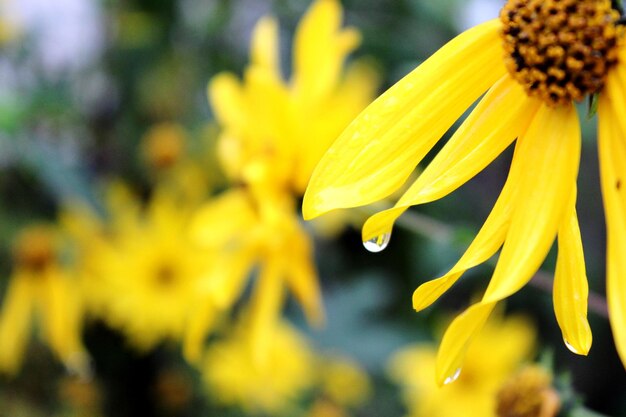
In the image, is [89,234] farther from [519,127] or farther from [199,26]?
[519,127]

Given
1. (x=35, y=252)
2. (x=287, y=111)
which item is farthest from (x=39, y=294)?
(x=287, y=111)

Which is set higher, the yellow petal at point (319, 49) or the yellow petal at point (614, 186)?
the yellow petal at point (319, 49)

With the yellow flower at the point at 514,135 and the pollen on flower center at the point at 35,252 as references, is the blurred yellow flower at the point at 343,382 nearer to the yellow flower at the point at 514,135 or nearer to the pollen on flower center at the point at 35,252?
the pollen on flower center at the point at 35,252

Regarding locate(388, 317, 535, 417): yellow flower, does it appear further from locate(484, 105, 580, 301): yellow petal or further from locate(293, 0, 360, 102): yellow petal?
locate(484, 105, 580, 301): yellow petal

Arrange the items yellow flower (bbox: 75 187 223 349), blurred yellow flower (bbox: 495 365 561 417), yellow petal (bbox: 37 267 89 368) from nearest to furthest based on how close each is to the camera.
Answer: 1. blurred yellow flower (bbox: 495 365 561 417)
2. yellow petal (bbox: 37 267 89 368)
3. yellow flower (bbox: 75 187 223 349)

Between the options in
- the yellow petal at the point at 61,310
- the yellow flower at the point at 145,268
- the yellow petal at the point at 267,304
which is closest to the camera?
the yellow petal at the point at 267,304

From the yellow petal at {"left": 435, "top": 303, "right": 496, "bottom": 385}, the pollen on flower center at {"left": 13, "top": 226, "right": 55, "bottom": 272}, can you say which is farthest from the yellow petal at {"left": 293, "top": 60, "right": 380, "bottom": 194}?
the pollen on flower center at {"left": 13, "top": 226, "right": 55, "bottom": 272}

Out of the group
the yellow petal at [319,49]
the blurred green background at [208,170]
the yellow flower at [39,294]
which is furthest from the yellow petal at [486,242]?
the yellow flower at [39,294]
